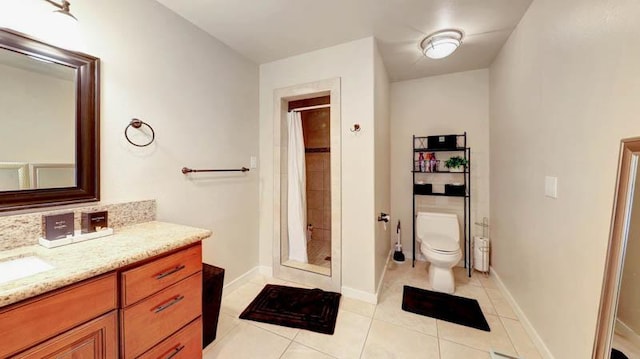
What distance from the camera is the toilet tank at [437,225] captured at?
2752mm

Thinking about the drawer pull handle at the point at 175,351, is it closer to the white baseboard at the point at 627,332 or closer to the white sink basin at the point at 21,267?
the white sink basin at the point at 21,267

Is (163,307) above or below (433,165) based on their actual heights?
below

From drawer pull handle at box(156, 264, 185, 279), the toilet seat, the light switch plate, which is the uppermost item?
the light switch plate

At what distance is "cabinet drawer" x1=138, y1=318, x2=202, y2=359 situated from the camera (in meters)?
1.11

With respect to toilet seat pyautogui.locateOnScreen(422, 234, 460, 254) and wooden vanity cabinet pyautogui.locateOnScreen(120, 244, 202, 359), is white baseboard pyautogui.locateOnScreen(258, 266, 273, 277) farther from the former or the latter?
toilet seat pyautogui.locateOnScreen(422, 234, 460, 254)

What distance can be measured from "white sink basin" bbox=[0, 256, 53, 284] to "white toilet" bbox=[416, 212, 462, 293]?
2635 millimetres

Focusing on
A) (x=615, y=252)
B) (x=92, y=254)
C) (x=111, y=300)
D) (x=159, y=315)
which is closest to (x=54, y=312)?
(x=111, y=300)

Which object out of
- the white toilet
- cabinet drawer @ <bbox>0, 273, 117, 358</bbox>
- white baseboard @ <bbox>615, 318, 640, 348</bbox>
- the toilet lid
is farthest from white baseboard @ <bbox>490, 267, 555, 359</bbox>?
cabinet drawer @ <bbox>0, 273, 117, 358</bbox>

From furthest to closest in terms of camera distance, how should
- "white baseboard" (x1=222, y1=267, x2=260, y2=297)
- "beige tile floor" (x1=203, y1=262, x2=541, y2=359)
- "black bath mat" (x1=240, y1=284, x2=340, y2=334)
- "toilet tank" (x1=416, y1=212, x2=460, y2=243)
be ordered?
"toilet tank" (x1=416, y1=212, x2=460, y2=243), "white baseboard" (x1=222, y1=267, x2=260, y2=297), "black bath mat" (x1=240, y1=284, x2=340, y2=334), "beige tile floor" (x1=203, y1=262, x2=541, y2=359)

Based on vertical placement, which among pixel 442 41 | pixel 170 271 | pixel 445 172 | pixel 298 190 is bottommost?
pixel 170 271

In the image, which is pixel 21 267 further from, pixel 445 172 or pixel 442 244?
pixel 445 172

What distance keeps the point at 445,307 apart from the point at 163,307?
7.11ft

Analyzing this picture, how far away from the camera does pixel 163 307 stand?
1.12 metres

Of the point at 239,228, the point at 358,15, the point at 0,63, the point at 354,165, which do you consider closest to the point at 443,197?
the point at 354,165
